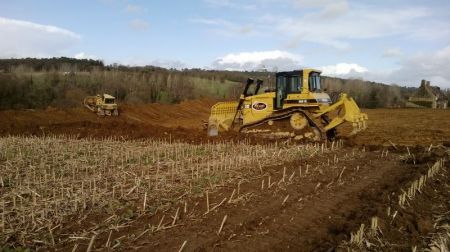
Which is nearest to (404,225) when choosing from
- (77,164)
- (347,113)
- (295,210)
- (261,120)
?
(295,210)

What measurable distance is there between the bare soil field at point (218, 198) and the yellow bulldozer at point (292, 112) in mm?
1431

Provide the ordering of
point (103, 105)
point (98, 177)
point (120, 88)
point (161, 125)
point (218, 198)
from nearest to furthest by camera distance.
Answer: point (218, 198) < point (98, 177) < point (161, 125) < point (103, 105) < point (120, 88)

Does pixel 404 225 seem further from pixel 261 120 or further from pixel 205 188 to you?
pixel 261 120

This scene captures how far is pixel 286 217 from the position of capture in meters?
7.92

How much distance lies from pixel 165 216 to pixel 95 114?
2920cm

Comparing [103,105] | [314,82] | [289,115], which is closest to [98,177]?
[289,115]

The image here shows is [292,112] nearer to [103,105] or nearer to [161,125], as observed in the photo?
[161,125]

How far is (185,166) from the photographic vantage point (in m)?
12.4

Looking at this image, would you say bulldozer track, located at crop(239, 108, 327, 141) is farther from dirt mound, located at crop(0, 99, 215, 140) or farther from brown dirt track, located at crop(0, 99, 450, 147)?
dirt mound, located at crop(0, 99, 215, 140)

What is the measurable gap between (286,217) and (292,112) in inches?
443

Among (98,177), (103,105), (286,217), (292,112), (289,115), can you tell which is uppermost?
(292,112)

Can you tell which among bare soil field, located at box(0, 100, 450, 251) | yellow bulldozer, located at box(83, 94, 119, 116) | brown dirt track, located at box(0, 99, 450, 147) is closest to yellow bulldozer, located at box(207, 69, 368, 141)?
brown dirt track, located at box(0, 99, 450, 147)

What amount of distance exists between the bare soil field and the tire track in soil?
2 cm

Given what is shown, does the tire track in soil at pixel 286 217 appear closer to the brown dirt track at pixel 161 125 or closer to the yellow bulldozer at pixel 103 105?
the brown dirt track at pixel 161 125
